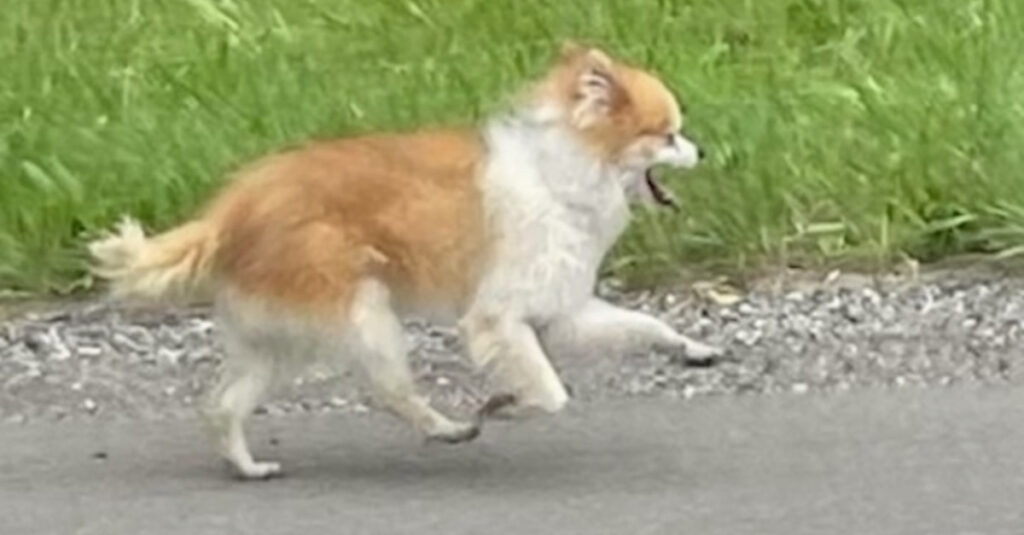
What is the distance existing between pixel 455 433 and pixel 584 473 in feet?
0.96

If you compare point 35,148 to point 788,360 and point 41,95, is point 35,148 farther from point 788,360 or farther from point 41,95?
point 788,360

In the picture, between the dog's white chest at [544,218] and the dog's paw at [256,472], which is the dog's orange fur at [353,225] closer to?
the dog's white chest at [544,218]

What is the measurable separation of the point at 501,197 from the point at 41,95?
3.55m

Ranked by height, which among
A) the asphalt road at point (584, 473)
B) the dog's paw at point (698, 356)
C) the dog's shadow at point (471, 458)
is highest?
the dog's paw at point (698, 356)

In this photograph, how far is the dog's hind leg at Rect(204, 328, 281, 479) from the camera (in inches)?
245

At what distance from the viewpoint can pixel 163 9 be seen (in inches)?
437

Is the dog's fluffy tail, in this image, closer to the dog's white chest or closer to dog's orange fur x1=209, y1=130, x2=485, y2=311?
dog's orange fur x1=209, y1=130, x2=485, y2=311

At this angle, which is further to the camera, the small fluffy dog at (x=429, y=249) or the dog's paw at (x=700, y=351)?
the dog's paw at (x=700, y=351)

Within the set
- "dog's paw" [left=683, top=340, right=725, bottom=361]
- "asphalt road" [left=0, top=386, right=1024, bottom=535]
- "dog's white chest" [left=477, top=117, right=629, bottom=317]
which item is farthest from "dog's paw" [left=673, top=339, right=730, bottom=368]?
"dog's white chest" [left=477, top=117, right=629, bottom=317]

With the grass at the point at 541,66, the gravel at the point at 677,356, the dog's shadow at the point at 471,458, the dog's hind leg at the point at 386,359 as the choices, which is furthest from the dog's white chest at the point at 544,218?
the grass at the point at 541,66

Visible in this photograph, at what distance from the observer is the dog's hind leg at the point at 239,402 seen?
20.5ft

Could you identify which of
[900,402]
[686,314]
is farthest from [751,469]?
[686,314]

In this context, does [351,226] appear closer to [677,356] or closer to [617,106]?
[617,106]

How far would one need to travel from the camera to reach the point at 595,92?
6.36m
